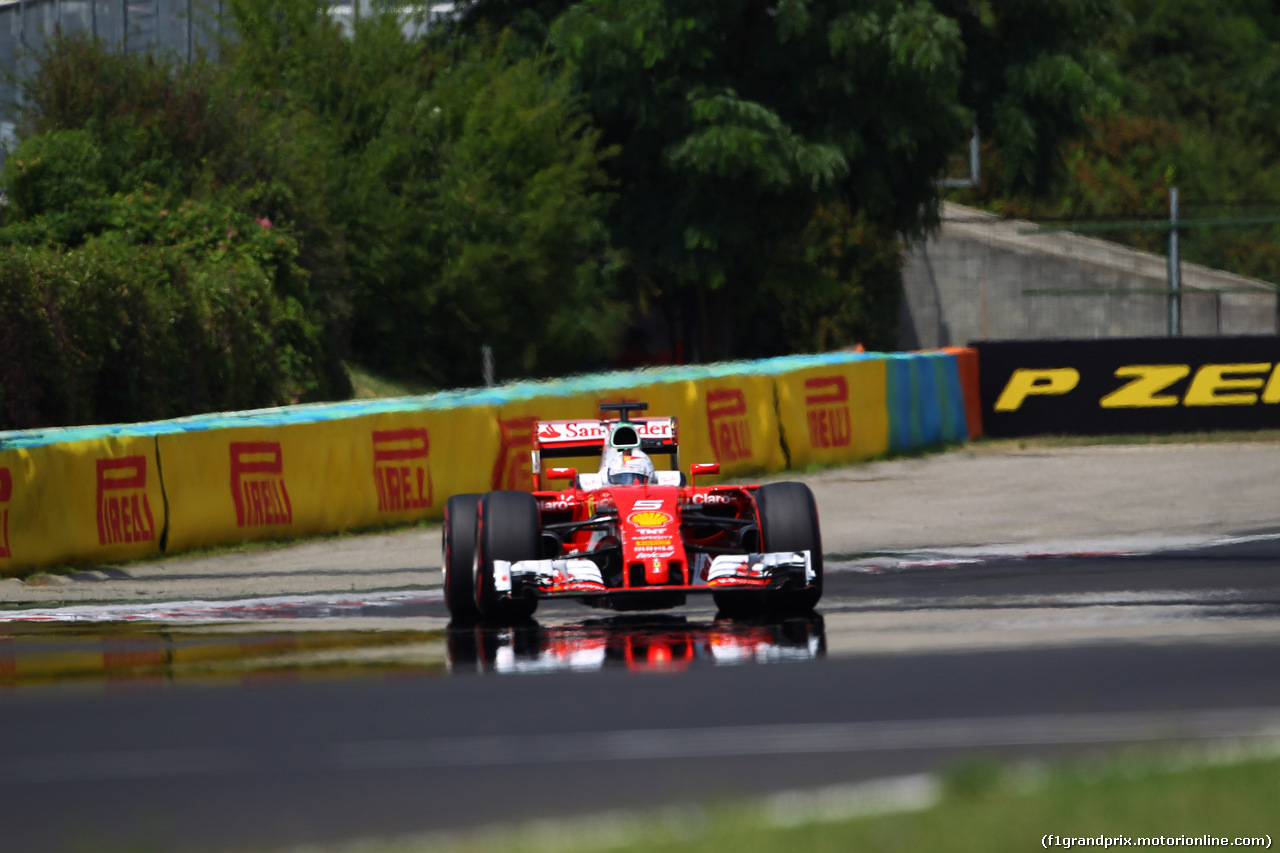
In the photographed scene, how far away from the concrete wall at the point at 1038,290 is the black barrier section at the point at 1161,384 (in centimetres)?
1577

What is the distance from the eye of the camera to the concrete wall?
44688 millimetres

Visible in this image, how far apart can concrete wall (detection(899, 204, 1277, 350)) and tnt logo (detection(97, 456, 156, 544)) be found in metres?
30.1

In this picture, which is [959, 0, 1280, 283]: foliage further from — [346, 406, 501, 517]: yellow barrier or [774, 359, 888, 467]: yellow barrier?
[346, 406, 501, 517]: yellow barrier

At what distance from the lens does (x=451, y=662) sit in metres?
10.4

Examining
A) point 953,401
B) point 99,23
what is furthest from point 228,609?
point 99,23

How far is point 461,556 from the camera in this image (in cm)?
1207

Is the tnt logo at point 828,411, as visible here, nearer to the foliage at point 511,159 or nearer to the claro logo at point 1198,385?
the claro logo at point 1198,385

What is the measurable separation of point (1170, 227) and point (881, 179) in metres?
6.40

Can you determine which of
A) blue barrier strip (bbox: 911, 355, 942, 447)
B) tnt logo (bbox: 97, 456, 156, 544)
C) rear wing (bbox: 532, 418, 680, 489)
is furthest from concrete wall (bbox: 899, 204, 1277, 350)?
rear wing (bbox: 532, 418, 680, 489)

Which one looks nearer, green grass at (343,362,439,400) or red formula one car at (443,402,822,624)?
red formula one car at (443,402,822,624)

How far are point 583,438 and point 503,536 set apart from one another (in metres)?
1.75

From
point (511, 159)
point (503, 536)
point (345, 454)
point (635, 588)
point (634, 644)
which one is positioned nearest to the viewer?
point (634, 644)

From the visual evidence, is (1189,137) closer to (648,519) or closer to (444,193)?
(444,193)

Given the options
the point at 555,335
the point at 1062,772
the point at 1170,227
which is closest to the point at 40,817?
the point at 1062,772
